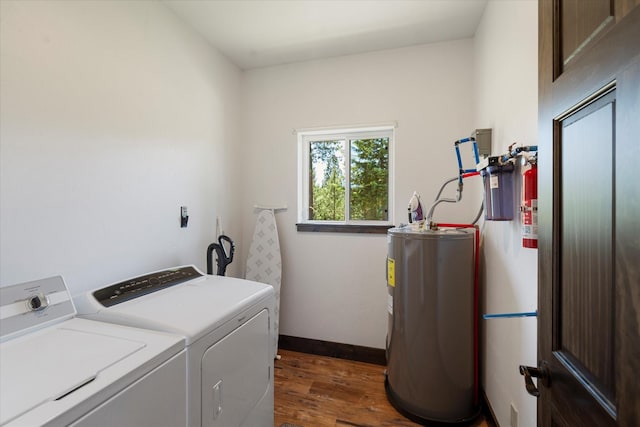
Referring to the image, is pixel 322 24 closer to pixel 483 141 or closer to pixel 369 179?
pixel 369 179

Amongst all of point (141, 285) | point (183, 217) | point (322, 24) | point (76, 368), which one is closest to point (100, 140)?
point (183, 217)

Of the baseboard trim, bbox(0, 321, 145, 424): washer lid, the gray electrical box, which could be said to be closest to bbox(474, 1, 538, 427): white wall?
the gray electrical box

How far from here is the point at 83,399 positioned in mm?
631

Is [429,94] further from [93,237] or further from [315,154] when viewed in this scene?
[93,237]

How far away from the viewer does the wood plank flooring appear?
5.43 feet

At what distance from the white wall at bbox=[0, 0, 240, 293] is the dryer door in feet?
2.64

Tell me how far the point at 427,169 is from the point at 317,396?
184 centimetres

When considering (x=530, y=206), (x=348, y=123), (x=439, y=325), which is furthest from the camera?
(x=348, y=123)

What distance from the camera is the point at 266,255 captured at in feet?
7.91

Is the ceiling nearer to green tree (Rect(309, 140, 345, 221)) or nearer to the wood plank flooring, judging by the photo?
green tree (Rect(309, 140, 345, 221))

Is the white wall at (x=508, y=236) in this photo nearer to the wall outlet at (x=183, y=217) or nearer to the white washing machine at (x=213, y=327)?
the white washing machine at (x=213, y=327)

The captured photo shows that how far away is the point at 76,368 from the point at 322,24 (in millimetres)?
2227

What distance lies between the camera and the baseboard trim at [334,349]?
2242 millimetres

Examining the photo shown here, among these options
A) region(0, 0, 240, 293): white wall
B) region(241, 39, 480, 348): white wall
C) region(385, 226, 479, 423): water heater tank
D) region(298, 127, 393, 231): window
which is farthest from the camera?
region(298, 127, 393, 231): window
